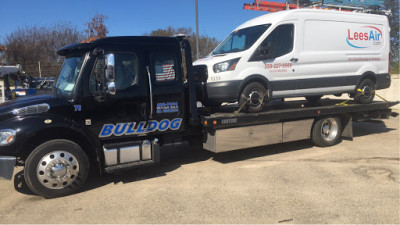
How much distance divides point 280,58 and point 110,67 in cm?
360

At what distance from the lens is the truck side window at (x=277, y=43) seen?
617cm

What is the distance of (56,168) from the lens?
4.54 meters

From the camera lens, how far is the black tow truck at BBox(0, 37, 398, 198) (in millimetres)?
4488

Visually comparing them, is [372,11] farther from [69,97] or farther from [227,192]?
[69,97]

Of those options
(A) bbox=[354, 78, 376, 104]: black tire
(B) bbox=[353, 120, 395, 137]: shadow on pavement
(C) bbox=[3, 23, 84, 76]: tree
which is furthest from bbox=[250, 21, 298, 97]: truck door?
(C) bbox=[3, 23, 84, 76]: tree

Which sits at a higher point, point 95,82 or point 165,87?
point 95,82

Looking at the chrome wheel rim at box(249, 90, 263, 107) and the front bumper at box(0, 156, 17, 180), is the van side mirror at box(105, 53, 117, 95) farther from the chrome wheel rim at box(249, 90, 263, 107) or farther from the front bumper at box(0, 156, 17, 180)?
the chrome wheel rim at box(249, 90, 263, 107)

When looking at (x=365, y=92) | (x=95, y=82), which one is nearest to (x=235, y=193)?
(x=95, y=82)

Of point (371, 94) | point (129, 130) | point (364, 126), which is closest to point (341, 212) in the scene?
point (129, 130)

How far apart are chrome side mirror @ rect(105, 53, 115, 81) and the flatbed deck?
6.19 ft

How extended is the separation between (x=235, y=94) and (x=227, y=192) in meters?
→ 2.03

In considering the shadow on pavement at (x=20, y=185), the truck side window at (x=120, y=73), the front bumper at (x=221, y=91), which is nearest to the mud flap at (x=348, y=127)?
the front bumper at (x=221, y=91)

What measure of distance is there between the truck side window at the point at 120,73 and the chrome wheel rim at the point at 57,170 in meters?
1.09

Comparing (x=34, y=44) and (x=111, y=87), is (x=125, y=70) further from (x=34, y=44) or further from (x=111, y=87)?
(x=34, y=44)
